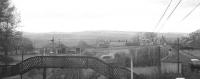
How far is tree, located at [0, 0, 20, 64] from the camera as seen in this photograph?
46.2m

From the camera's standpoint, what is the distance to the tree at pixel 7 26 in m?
46.2

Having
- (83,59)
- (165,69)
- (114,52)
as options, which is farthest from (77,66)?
(114,52)

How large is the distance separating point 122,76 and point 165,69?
51.5ft

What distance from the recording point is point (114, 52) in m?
60.6

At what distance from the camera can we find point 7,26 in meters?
49.6

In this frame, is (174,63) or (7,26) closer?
(174,63)

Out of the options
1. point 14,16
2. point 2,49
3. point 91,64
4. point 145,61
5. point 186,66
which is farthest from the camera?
point 145,61

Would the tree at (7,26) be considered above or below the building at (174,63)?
above

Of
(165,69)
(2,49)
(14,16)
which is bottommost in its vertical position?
(165,69)

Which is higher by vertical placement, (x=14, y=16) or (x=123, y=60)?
(x=14, y=16)

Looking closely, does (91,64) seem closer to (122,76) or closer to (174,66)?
(122,76)

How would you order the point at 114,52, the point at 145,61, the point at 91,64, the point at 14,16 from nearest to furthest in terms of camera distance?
1. the point at 91,64
2. the point at 14,16
3. the point at 145,61
4. the point at 114,52

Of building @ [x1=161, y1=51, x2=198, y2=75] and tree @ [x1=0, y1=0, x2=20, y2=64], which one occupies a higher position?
tree @ [x1=0, y1=0, x2=20, y2=64]

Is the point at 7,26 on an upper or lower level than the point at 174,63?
upper
